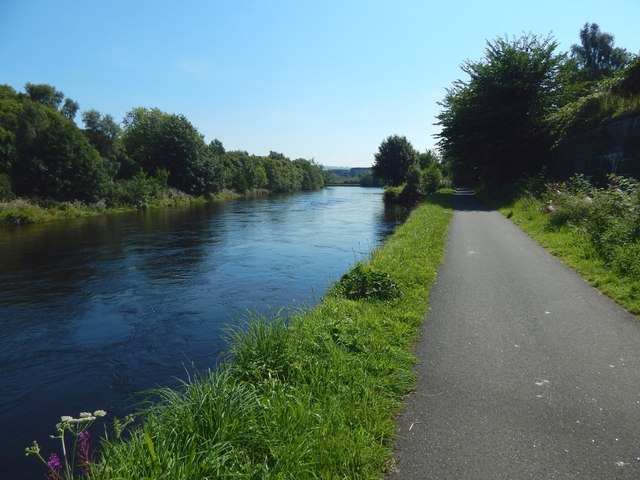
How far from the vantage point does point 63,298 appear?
437 inches

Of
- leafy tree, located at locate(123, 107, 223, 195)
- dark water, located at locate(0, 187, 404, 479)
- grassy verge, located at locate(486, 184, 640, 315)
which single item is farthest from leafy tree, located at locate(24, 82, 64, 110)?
grassy verge, located at locate(486, 184, 640, 315)

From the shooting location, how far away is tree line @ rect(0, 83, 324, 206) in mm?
34047

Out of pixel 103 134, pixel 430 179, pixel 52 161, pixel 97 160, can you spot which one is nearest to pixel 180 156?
pixel 103 134

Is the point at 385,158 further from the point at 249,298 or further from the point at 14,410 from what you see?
the point at 14,410

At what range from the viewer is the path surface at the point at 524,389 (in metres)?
3.26

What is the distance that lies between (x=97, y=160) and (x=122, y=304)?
32375 mm

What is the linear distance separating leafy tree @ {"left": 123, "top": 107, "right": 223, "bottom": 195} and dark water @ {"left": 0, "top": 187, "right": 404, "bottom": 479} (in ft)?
109

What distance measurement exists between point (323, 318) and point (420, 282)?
3.17 m

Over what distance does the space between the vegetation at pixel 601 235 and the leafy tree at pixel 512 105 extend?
13951 mm

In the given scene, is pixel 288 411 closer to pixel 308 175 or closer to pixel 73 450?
pixel 73 450

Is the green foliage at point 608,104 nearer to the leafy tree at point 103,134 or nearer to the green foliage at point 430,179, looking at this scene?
the green foliage at point 430,179

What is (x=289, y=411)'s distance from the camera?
11.8ft

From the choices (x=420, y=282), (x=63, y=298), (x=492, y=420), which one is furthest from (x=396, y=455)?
(x=63, y=298)

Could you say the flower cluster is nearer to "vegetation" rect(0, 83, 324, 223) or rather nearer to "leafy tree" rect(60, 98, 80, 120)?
"vegetation" rect(0, 83, 324, 223)
